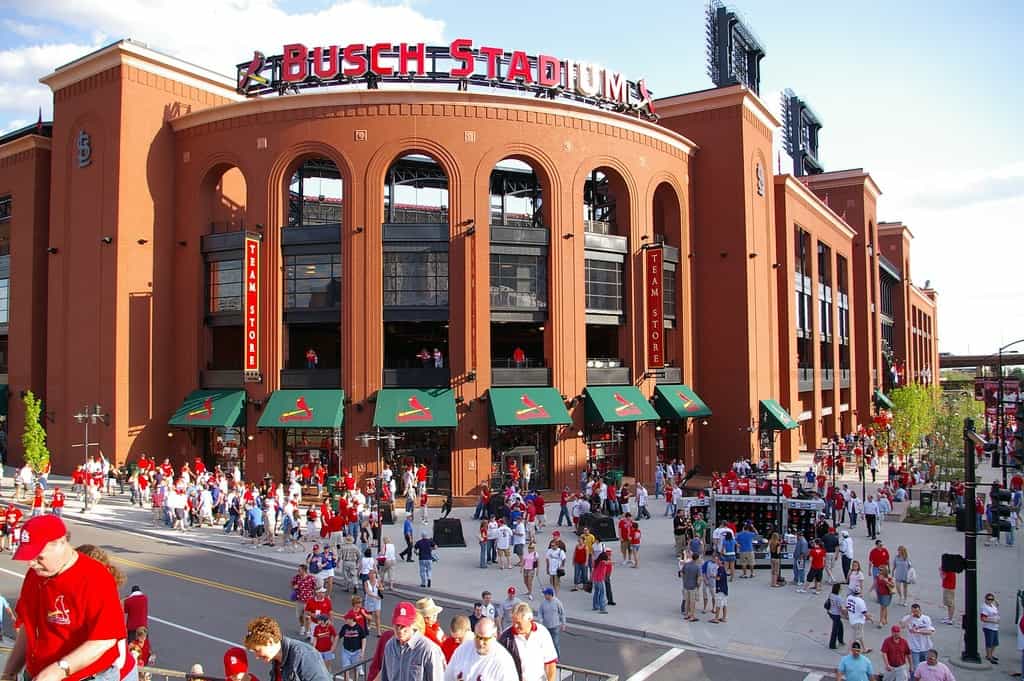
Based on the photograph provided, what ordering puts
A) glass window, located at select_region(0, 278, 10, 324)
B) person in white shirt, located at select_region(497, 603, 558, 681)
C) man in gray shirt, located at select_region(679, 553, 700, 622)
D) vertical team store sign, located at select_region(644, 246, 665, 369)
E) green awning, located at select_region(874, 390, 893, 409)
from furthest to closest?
green awning, located at select_region(874, 390, 893, 409), glass window, located at select_region(0, 278, 10, 324), vertical team store sign, located at select_region(644, 246, 665, 369), man in gray shirt, located at select_region(679, 553, 700, 622), person in white shirt, located at select_region(497, 603, 558, 681)

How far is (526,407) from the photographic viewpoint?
35750 mm

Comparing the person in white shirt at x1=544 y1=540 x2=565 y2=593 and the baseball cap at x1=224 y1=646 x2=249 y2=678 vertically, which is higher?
the baseball cap at x1=224 y1=646 x2=249 y2=678

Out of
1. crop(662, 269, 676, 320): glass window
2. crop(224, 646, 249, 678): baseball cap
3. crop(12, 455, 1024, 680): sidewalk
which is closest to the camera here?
crop(224, 646, 249, 678): baseball cap

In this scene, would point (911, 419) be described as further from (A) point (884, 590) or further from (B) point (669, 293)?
(A) point (884, 590)

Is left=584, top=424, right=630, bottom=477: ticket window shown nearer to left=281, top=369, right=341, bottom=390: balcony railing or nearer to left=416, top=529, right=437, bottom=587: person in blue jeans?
left=281, top=369, right=341, bottom=390: balcony railing

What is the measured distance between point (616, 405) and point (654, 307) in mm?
5869

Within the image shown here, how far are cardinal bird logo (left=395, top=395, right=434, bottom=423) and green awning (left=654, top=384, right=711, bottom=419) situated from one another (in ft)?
42.5

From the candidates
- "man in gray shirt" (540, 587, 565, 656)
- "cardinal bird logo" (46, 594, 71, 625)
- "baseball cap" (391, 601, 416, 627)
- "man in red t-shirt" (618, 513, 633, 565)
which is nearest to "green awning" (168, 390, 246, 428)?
"man in red t-shirt" (618, 513, 633, 565)

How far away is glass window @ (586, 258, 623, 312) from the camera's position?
4006 cm

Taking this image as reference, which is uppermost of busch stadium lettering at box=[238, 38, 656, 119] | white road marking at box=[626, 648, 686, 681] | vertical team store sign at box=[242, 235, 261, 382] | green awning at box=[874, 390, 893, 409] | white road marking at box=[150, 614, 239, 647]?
busch stadium lettering at box=[238, 38, 656, 119]

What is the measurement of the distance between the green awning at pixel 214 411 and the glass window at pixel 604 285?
1740cm

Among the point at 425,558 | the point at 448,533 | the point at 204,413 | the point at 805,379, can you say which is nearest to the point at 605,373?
the point at 448,533

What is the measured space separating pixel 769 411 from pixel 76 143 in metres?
39.6

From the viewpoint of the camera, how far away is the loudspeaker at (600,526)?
26188 mm
